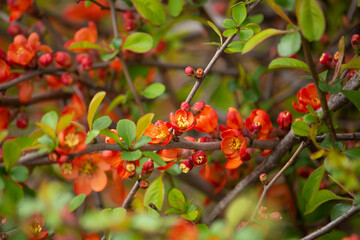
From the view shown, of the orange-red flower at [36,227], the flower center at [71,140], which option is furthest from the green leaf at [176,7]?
the orange-red flower at [36,227]

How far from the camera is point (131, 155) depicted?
69 centimetres

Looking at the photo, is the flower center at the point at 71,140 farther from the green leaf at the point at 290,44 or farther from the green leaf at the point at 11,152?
the green leaf at the point at 290,44

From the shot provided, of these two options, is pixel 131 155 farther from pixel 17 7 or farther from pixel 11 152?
pixel 17 7

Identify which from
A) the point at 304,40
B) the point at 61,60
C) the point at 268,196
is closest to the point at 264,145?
the point at 304,40

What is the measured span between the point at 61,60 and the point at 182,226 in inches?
26.9

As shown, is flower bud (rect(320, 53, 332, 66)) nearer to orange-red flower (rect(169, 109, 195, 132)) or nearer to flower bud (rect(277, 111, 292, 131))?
flower bud (rect(277, 111, 292, 131))

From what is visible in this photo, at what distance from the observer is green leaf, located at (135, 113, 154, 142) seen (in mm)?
716

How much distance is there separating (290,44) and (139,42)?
47 cm

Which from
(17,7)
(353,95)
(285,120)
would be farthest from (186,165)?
(17,7)

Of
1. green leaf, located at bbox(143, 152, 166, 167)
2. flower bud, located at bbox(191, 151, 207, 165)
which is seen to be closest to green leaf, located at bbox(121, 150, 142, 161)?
green leaf, located at bbox(143, 152, 166, 167)

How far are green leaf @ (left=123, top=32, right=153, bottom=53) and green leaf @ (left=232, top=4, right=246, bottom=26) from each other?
26cm

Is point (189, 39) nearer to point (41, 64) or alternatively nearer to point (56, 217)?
point (41, 64)

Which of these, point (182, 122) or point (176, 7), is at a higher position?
point (176, 7)

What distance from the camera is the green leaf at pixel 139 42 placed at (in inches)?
37.7
